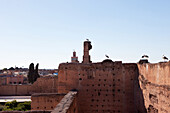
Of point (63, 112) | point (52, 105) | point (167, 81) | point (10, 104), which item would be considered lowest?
point (10, 104)

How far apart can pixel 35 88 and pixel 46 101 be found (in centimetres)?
1416

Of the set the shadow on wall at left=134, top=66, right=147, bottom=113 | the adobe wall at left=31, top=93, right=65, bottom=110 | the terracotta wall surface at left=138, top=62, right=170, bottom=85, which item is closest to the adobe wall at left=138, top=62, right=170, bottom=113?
the terracotta wall surface at left=138, top=62, right=170, bottom=85

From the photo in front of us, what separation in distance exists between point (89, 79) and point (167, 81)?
23.1ft

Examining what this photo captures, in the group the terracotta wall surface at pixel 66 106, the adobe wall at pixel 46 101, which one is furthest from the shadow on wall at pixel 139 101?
the adobe wall at pixel 46 101

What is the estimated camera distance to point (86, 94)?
14.0 meters

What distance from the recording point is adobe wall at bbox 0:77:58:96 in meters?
25.0

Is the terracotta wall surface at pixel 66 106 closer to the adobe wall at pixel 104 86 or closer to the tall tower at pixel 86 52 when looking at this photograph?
the adobe wall at pixel 104 86

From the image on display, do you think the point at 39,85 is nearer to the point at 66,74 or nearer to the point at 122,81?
the point at 66,74

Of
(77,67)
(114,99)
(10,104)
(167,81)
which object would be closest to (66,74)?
(77,67)

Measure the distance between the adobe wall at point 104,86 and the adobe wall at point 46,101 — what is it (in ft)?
5.07

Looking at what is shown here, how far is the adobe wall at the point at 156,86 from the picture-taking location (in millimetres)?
7679

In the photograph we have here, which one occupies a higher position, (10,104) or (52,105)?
(52,105)

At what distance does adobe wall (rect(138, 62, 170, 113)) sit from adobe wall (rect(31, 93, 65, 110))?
536cm

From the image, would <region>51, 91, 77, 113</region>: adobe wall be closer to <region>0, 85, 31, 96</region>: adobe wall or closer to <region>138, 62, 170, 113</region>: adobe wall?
<region>138, 62, 170, 113</region>: adobe wall
